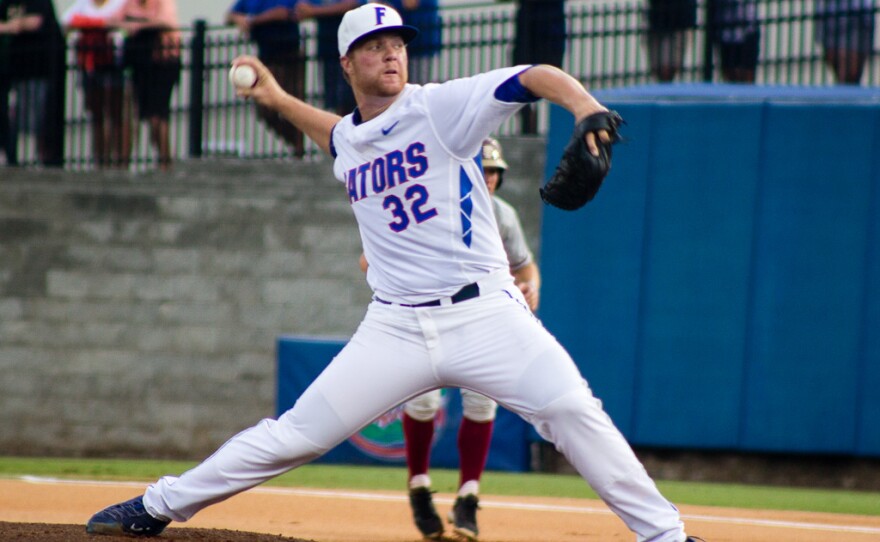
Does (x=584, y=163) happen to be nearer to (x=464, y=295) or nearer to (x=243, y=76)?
(x=464, y=295)

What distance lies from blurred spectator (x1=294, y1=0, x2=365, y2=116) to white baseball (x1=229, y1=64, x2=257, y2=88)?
6207mm

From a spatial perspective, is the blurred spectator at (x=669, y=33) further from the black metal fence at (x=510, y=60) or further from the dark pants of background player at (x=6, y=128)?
the dark pants of background player at (x=6, y=128)

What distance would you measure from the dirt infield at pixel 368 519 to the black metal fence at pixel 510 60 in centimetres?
492

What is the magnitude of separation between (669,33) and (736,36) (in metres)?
0.58

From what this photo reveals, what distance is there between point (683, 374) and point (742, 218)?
51.6 inches

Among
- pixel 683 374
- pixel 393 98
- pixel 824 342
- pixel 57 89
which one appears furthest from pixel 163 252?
pixel 393 98

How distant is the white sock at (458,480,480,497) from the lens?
20.2 feet

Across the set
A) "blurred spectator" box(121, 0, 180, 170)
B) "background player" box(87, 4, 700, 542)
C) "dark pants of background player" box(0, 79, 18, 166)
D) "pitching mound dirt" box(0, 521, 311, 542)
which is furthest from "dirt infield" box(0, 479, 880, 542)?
"dark pants of background player" box(0, 79, 18, 166)

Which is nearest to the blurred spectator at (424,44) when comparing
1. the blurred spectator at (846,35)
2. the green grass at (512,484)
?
the blurred spectator at (846,35)

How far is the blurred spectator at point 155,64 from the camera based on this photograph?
12.1m

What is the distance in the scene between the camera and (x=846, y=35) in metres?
10.6

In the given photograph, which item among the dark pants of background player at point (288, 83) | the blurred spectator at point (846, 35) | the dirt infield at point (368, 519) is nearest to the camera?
the dirt infield at point (368, 519)

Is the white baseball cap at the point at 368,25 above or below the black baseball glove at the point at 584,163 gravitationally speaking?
above

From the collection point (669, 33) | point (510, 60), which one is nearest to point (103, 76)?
point (510, 60)
